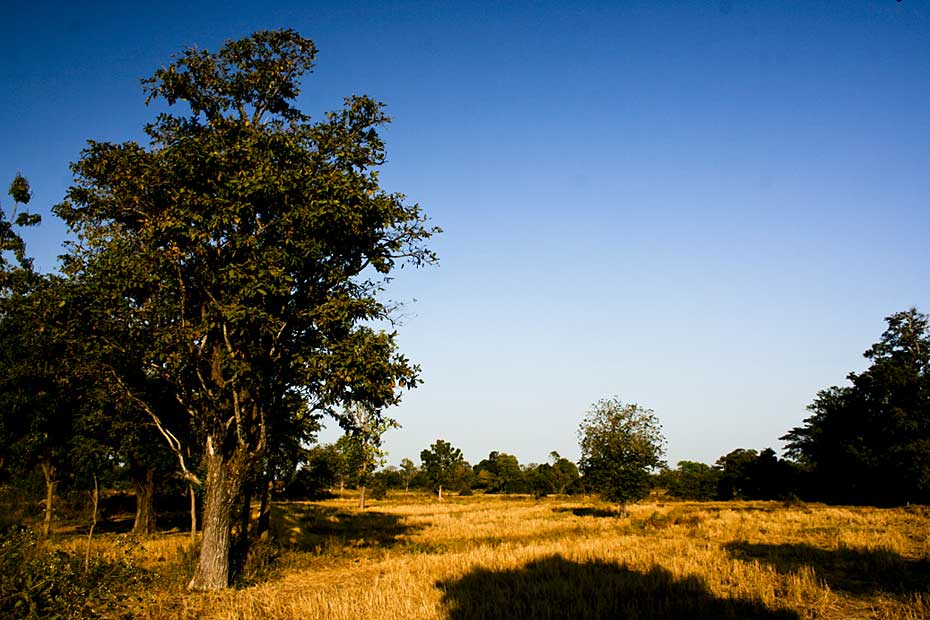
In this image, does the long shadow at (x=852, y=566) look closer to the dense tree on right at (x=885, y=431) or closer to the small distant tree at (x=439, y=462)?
the dense tree on right at (x=885, y=431)

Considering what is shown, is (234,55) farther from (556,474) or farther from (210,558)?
(556,474)

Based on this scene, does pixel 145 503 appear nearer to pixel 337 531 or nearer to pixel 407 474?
pixel 337 531

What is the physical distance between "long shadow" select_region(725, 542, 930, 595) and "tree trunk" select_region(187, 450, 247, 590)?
1616cm

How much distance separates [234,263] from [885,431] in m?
60.3

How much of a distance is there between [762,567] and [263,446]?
50.3ft

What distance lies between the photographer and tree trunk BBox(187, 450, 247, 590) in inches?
552

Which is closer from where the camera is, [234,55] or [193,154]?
[193,154]

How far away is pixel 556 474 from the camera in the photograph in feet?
339

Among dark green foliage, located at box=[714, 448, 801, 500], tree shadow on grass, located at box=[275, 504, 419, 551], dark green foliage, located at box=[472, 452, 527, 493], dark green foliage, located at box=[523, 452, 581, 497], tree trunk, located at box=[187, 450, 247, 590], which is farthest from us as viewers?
dark green foliage, located at box=[472, 452, 527, 493]

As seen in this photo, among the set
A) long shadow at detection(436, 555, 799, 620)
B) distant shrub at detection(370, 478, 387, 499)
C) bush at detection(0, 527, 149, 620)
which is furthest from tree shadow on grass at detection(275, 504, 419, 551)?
distant shrub at detection(370, 478, 387, 499)

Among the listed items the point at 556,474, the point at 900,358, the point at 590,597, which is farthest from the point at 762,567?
the point at 556,474

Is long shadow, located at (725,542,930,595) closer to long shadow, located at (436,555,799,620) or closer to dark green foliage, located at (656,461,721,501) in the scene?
long shadow, located at (436,555,799,620)

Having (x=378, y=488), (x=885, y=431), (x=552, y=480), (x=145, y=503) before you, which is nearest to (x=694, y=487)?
(x=552, y=480)

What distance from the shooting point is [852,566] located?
15547 millimetres
